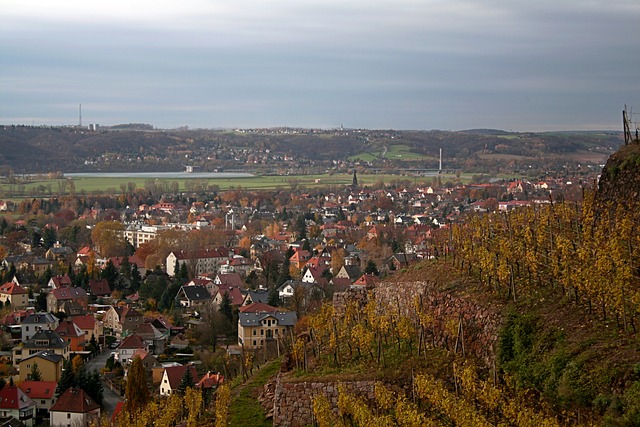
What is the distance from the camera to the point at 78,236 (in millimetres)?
A: 73875

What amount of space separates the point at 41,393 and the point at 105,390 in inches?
89.9

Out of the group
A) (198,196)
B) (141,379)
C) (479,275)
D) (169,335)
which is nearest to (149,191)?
(198,196)

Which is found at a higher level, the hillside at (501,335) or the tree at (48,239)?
the hillside at (501,335)

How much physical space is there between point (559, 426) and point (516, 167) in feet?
423

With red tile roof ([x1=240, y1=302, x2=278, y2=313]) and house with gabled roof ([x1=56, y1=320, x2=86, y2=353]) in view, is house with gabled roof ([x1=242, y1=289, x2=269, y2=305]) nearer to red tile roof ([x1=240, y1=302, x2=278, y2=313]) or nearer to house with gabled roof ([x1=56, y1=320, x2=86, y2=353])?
red tile roof ([x1=240, y1=302, x2=278, y2=313])

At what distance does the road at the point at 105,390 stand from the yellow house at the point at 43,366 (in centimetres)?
118

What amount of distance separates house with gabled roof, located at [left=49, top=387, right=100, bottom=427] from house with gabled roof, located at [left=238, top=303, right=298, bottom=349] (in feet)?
25.5

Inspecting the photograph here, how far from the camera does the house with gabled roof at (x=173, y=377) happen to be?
102 feet

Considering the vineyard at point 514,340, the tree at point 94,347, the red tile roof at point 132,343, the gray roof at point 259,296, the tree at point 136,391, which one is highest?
the vineyard at point 514,340

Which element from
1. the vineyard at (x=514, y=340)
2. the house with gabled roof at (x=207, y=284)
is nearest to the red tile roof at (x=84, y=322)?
the house with gabled roof at (x=207, y=284)

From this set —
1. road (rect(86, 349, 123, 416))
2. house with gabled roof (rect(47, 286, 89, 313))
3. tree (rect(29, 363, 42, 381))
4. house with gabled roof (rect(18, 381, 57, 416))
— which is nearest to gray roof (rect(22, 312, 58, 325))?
road (rect(86, 349, 123, 416))

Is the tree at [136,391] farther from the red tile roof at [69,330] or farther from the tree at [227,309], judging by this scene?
the red tile roof at [69,330]

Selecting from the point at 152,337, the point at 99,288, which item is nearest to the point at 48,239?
the point at 99,288

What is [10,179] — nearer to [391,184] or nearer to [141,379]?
[391,184]
